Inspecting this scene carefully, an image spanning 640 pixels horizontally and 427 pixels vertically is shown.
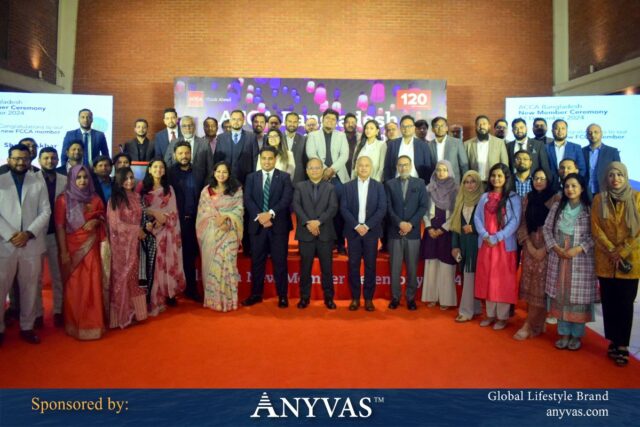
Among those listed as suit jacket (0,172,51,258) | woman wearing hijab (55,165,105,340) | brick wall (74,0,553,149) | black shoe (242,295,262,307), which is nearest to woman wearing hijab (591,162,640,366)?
black shoe (242,295,262,307)

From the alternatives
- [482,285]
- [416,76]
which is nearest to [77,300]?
[482,285]

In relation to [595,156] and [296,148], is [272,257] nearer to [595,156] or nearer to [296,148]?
[296,148]

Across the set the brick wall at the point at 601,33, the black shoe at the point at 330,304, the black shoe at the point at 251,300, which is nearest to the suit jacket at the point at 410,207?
the black shoe at the point at 330,304

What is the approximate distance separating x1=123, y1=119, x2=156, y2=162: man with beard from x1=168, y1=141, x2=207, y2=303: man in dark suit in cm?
112

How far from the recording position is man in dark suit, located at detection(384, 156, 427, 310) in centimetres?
→ 460

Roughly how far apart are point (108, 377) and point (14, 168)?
1.82 meters

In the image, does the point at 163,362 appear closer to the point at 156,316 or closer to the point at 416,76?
the point at 156,316

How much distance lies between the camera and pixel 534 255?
3.89 meters

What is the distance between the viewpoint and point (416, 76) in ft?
30.3

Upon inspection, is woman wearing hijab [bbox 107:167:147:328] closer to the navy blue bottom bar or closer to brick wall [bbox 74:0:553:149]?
the navy blue bottom bar

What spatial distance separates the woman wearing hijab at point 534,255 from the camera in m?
3.88

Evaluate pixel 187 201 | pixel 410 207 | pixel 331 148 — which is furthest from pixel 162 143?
pixel 410 207

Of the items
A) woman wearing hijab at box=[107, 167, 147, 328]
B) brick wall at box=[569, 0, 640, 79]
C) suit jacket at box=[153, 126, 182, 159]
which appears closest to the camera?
woman wearing hijab at box=[107, 167, 147, 328]

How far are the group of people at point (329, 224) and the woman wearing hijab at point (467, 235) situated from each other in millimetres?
13
